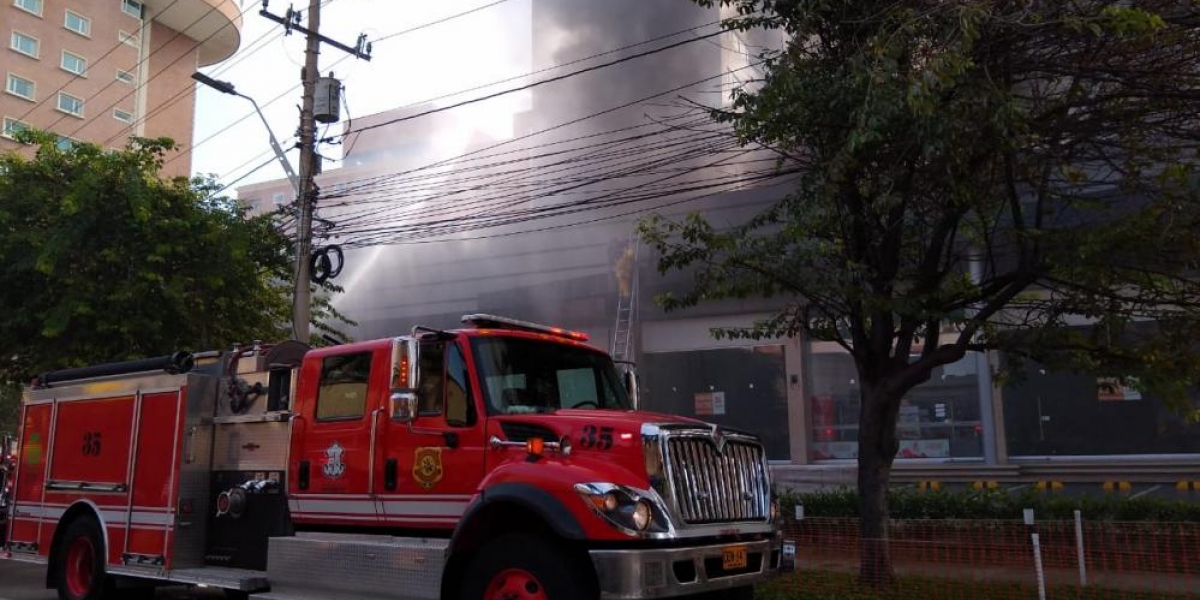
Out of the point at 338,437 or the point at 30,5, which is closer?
the point at 338,437

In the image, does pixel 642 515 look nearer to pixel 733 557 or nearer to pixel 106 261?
pixel 733 557

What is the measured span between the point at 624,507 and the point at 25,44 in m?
43.7

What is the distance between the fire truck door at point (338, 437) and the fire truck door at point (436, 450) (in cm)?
25

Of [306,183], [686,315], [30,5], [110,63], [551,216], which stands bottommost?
[686,315]

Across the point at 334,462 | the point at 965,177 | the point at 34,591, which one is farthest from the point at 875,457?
the point at 34,591

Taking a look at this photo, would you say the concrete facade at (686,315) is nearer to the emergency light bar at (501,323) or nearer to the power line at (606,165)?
the power line at (606,165)

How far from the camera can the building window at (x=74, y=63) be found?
3994 centimetres

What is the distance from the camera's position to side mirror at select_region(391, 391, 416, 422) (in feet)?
19.1

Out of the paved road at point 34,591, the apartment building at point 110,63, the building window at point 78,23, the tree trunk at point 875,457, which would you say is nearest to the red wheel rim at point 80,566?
the paved road at point 34,591

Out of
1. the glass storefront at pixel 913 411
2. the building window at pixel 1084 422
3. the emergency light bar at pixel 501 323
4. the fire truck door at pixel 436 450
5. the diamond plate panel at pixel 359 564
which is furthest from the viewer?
the glass storefront at pixel 913 411

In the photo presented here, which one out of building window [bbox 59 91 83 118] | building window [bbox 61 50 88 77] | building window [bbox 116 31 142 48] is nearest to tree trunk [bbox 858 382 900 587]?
building window [bbox 59 91 83 118]

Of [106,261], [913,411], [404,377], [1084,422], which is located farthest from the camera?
[913,411]

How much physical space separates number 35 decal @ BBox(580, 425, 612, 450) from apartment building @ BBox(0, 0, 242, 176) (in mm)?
36499

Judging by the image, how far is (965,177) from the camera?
312 inches
